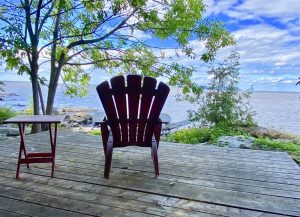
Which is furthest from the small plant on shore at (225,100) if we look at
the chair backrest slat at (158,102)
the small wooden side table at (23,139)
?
the small wooden side table at (23,139)

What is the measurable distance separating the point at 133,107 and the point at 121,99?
6.2 inches

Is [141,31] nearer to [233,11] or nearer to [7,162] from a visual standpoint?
[233,11]

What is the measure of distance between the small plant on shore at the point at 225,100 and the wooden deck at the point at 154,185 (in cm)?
342

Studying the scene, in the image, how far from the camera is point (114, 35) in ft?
21.0

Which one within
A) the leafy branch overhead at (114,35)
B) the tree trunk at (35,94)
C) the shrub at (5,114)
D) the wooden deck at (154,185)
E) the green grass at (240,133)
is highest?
the leafy branch overhead at (114,35)

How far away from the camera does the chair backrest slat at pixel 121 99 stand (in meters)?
3.01

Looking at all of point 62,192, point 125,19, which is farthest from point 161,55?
point 62,192

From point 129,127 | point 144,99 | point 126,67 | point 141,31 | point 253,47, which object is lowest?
point 129,127

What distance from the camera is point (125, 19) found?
6.16 metres

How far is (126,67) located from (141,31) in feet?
3.07

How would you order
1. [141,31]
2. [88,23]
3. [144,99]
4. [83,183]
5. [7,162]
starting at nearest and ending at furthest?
1. [83,183]
2. [144,99]
3. [7,162]
4. [88,23]
5. [141,31]

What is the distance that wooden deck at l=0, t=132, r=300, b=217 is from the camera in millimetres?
2129

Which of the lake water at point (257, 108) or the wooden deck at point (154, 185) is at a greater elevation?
the lake water at point (257, 108)

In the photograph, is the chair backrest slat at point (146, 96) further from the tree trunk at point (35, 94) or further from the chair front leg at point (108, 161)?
the tree trunk at point (35, 94)
